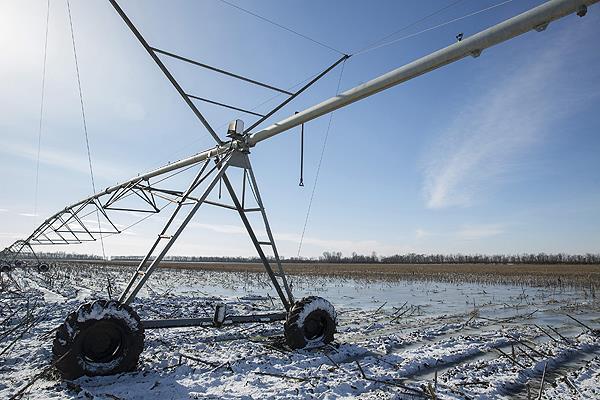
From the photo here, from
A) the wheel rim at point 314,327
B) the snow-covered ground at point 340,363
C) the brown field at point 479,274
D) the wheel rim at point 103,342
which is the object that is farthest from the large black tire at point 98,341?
the brown field at point 479,274

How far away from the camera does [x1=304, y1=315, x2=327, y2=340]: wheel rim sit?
708 centimetres

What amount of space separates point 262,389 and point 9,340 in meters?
5.98

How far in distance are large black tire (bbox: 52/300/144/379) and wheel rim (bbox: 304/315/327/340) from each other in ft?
10.5

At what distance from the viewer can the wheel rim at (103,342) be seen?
16.6 feet

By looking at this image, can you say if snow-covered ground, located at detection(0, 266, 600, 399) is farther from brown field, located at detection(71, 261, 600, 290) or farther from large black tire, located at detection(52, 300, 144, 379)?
brown field, located at detection(71, 261, 600, 290)

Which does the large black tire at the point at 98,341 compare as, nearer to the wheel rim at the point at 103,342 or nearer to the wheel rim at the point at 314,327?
the wheel rim at the point at 103,342

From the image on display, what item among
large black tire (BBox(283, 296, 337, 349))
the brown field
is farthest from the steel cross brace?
the brown field

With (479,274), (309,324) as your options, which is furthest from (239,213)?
(479,274)

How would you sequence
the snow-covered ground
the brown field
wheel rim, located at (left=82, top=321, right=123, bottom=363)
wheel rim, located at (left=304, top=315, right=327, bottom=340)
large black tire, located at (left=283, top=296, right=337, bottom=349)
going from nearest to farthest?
the snow-covered ground
wheel rim, located at (left=82, top=321, right=123, bottom=363)
large black tire, located at (left=283, top=296, right=337, bottom=349)
wheel rim, located at (left=304, top=315, right=327, bottom=340)
the brown field

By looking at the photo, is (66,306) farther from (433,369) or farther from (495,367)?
(495,367)

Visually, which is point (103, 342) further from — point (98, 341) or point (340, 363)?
point (340, 363)

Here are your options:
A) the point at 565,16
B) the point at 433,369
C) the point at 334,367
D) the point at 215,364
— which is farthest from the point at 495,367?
the point at 565,16

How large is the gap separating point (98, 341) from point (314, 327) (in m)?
4.01

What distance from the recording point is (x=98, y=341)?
16.9ft
